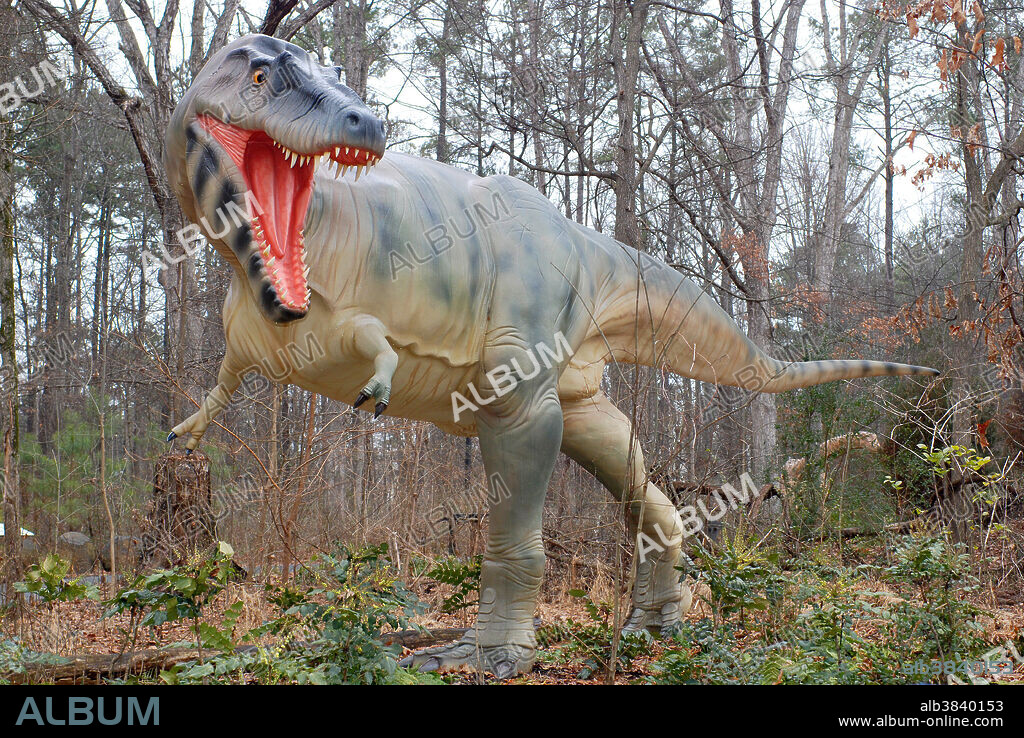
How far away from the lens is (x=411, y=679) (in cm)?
304

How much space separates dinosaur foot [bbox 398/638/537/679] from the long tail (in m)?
1.40

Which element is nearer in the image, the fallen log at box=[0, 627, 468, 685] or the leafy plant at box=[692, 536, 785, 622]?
the fallen log at box=[0, 627, 468, 685]

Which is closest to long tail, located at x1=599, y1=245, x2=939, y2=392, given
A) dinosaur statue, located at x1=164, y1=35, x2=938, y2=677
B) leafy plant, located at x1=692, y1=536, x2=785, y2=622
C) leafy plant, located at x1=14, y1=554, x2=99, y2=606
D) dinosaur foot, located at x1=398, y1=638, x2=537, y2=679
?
dinosaur statue, located at x1=164, y1=35, x2=938, y2=677

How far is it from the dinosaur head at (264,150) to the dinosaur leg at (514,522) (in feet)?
3.28

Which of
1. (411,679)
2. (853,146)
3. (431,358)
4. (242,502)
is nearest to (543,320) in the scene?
(431,358)

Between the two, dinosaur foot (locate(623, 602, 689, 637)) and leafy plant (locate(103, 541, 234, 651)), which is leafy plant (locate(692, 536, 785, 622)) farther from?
leafy plant (locate(103, 541, 234, 651))

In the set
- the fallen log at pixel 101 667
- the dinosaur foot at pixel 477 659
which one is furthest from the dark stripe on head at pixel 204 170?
the dinosaur foot at pixel 477 659

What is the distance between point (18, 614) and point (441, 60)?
10.1 meters

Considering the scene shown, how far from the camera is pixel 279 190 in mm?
3111

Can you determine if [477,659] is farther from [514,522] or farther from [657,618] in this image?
[657,618]

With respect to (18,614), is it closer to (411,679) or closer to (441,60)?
(411,679)

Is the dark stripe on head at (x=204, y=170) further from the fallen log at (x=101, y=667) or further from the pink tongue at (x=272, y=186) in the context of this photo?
the fallen log at (x=101, y=667)

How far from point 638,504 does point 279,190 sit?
2.17 meters

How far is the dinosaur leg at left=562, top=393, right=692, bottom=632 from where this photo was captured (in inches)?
164
